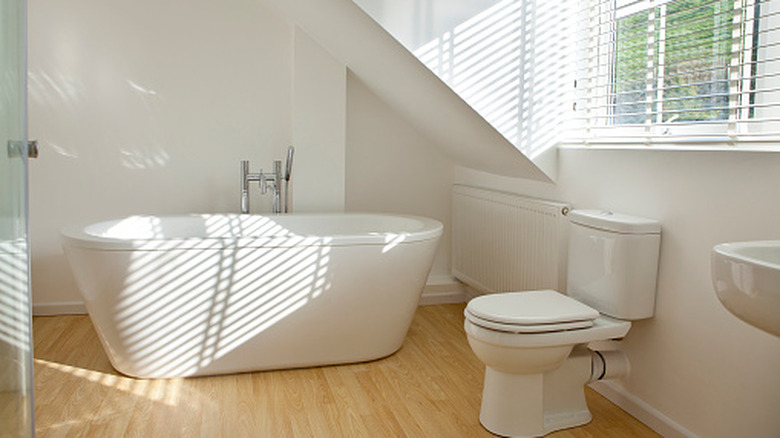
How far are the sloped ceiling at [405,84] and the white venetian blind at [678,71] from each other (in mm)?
461

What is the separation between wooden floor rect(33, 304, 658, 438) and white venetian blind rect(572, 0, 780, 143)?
113 cm

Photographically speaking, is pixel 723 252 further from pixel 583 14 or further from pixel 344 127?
pixel 344 127

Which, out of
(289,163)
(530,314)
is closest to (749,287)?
(530,314)

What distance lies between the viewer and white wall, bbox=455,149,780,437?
198 cm

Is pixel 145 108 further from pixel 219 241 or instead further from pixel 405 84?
pixel 405 84

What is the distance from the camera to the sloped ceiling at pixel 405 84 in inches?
120

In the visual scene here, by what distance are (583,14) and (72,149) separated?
2.80 metres

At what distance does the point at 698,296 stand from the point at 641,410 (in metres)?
0.55

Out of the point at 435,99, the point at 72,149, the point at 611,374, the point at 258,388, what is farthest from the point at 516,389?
the point at 72,149

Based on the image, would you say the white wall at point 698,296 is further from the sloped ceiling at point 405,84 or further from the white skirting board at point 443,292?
the white skirting board at point 443,292

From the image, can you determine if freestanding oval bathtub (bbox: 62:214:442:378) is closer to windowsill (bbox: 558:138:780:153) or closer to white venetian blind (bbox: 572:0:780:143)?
windowsill (bbox: 558:138:780:153)

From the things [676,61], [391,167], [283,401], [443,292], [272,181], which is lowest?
[283,401]

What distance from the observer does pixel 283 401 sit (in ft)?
8.84

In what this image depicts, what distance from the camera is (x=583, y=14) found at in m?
2.91
